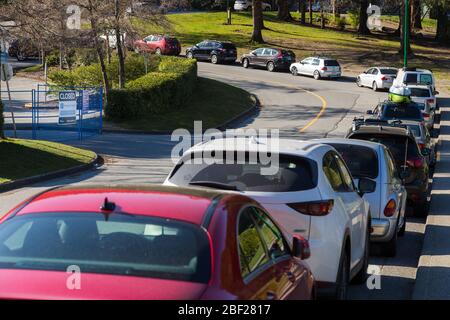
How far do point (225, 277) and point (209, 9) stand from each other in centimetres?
8336

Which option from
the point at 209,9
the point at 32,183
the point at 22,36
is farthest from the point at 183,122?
the point at 209,9

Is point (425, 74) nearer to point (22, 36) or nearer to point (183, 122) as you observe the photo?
point (183, 122)

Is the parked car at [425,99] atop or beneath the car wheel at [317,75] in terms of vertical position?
atop

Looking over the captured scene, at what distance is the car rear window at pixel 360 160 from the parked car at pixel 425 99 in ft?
63.2

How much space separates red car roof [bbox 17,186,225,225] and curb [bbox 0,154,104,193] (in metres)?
13.3

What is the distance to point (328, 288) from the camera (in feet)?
25.7

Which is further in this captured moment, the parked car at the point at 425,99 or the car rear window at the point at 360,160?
the parked car at the point at 425,99

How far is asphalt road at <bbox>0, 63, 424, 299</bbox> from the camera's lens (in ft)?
37.0

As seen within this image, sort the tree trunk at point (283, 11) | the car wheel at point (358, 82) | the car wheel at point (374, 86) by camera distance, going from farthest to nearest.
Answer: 1. the tree trunk at point (283, 11)
2. the car wheel at point (358, 82)
3. the car wheel at point (374, 86)

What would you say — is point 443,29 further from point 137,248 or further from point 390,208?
point 137,248

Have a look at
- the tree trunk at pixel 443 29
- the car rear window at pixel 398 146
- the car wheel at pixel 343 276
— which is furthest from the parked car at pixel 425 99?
the tree trunk at pixel 443 29

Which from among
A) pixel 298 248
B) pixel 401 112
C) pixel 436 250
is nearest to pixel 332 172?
pixel 298 248

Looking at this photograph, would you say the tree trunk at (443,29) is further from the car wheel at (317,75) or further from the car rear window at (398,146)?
the car rear window at (398,146)

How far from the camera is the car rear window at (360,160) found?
39.9ft
